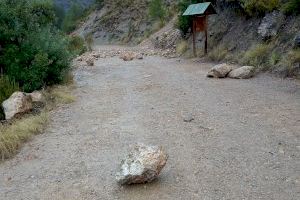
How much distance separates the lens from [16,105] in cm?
853

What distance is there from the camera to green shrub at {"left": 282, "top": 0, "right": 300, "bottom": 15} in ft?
42.0

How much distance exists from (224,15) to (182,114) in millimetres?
10514

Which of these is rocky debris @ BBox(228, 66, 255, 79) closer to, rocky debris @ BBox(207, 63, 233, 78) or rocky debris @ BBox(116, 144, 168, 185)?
rocky debris @ BBox(207, 63, 233, 78)

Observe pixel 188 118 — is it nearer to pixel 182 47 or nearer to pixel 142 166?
pixel 142 166

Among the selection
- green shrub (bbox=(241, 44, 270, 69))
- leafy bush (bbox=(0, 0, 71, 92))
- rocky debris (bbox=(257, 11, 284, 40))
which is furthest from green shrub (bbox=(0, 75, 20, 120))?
rocky debris (bbox=(257, 11, 284, 40))

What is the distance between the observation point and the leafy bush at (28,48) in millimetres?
10453

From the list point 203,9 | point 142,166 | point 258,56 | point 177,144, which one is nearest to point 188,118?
point 177,144

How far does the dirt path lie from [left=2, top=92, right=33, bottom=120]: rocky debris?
61 centimetres

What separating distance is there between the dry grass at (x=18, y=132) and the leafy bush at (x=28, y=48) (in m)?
2.34

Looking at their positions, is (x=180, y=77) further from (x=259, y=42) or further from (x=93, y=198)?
(x=93, y=198)

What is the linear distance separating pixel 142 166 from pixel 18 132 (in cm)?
313

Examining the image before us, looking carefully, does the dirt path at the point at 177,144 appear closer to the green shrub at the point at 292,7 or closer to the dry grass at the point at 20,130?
the dry grass at the point at 20,130

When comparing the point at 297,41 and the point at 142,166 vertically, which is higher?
the point at 142,166

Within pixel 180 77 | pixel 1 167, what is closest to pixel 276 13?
pixel 180 77
